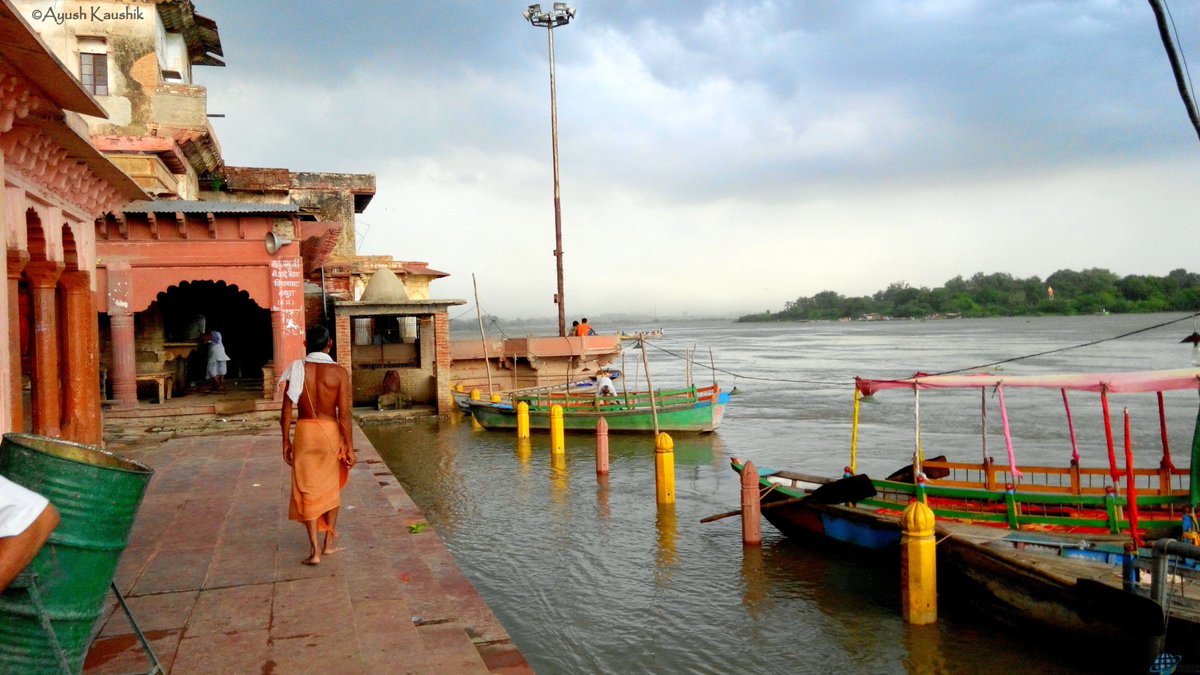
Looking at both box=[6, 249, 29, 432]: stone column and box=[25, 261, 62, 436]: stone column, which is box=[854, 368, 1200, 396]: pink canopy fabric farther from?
box=[25, 261, 62, 436]: stone column

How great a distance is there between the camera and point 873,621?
8266 millimetres

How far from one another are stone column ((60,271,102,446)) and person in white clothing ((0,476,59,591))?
28.3ft

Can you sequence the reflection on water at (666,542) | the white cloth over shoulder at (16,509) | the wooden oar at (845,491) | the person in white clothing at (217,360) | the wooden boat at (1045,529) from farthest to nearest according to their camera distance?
the person in white clothing at (217,360), the wooden oar at (845,491), the reflection on water at (666,542), the wooden boat at (1045,529), the white cloth over shoulder at (16,509)

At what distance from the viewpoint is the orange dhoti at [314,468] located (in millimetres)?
6340

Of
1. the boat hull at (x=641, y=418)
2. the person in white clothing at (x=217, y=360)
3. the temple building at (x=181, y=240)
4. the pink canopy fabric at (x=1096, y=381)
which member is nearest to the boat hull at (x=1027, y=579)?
the pink canopy fabric at (x=1096, y=381)

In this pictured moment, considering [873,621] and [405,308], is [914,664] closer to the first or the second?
[873,621]

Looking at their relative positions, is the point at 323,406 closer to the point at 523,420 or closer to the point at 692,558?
the point at 692,558

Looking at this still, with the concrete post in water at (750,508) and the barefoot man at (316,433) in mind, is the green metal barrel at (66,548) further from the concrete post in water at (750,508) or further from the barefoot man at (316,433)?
the concrete post in water at (750,508)

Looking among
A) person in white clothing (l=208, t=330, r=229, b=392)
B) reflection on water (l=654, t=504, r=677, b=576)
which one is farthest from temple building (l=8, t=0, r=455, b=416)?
reflection on water (l=654, t=504, r=677, b=576)

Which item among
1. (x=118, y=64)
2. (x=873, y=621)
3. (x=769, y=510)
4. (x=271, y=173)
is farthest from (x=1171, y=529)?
(x=271, y=173)

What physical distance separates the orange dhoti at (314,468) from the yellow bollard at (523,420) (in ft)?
44.5

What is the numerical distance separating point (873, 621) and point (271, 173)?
27.2 metres

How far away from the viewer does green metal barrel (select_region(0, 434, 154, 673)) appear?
10.5 feet

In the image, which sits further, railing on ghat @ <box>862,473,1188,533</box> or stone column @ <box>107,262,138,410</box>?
stone column @ <box>107,262,138,410</box>
